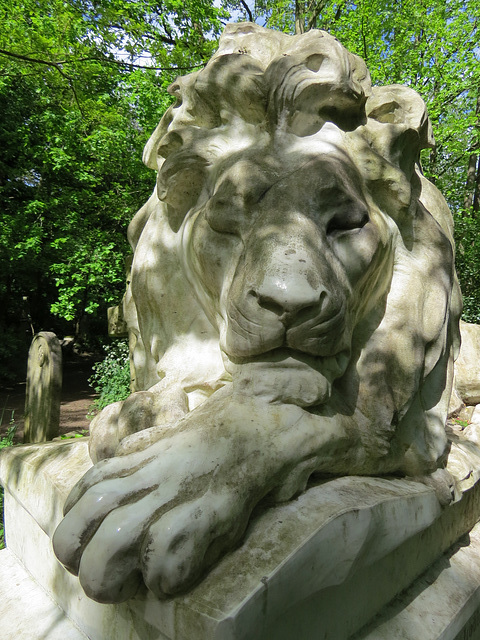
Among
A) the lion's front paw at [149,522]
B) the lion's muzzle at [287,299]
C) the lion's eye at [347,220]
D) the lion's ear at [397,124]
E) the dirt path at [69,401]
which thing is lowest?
the dirt path at [69,401]

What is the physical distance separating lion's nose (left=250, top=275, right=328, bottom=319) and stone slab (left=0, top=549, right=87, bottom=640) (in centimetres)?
124

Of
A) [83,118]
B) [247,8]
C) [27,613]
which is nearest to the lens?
[27,613]

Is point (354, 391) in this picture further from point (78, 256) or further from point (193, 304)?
point (78, 256)

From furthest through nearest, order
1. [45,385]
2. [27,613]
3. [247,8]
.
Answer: [247,8]
[45,385]
[27,613]

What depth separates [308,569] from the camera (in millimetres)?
1242

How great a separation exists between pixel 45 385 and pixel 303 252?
181 inches

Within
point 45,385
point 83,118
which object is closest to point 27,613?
point 45,385

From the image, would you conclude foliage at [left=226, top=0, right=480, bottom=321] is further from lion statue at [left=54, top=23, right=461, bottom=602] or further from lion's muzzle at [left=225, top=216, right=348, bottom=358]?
lion's muzzle at [left=225, top=216, right=348, bottom=358]

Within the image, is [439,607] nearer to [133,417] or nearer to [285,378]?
[285,378]

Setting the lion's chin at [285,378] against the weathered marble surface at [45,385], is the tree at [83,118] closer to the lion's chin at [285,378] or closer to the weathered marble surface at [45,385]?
the weathered marble surface at [45,385]

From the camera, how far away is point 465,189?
13.4 m

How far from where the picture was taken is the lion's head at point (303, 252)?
1531 millimetres

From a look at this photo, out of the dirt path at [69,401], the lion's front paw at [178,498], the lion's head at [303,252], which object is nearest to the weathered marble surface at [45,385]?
the dirt path at [69,401]

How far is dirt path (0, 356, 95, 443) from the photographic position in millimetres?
8798
